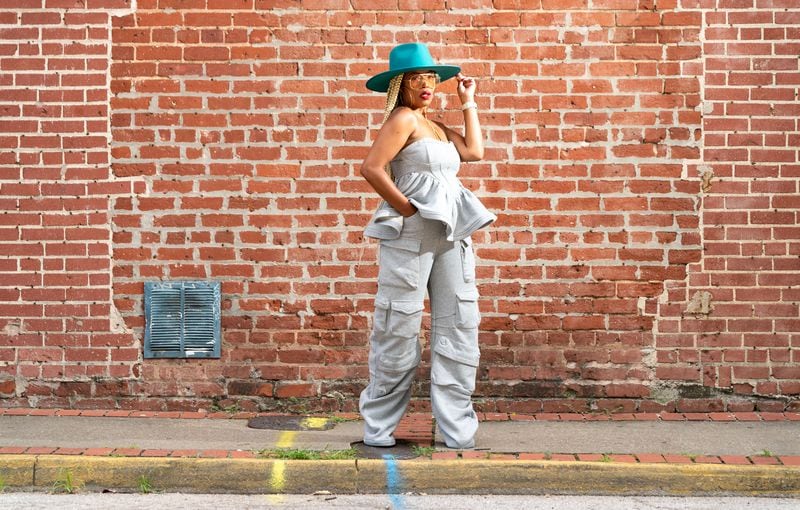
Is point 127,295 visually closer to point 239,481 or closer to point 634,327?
point 239,481

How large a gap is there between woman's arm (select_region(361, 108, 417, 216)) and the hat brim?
0.78ft

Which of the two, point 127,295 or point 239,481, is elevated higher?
point 127,295

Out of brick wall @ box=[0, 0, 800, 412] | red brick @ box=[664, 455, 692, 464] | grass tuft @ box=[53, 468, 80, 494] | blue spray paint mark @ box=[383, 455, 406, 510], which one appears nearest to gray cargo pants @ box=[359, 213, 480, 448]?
blue spray paint mark @ box=[383, 455, 406, 510]

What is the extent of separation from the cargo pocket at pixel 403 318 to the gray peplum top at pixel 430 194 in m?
0.36

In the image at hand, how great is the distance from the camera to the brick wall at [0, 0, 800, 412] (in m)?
7.46

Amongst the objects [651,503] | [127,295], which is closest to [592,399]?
[651,503]

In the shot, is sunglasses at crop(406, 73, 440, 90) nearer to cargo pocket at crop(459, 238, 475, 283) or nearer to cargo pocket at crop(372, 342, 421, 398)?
cargo pocket at crop(459, 238, 475, 283)

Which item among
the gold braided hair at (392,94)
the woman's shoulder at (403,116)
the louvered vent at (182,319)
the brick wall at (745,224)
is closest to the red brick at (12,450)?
the louvered vent at (182,319)

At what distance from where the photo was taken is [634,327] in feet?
24.7

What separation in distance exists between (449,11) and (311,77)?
959 millimetres

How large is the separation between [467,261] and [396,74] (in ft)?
3.45

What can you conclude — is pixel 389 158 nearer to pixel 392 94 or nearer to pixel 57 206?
pixel 392 94

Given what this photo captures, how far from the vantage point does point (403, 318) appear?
618 cm

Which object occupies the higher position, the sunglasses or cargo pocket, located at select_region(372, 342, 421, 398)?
the sunglasses
